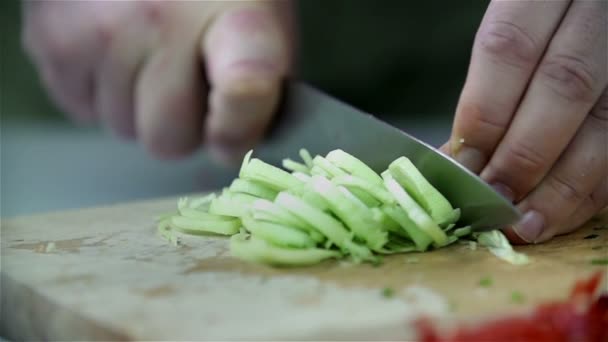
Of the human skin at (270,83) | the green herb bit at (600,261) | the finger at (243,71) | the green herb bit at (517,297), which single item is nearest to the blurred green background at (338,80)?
the human skin at (270,83)

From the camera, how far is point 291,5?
2484mm

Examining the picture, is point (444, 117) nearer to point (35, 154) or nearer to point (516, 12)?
point (35, 154)

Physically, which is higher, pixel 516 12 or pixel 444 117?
pixel 444 117

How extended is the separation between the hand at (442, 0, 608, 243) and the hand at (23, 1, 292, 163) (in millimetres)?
772

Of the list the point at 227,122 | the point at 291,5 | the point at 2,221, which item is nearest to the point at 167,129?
the point at 227,122

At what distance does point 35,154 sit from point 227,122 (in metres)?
1.27

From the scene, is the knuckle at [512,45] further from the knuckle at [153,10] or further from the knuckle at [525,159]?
the knuckle at [153,10]

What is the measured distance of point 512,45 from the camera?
1.24 meters

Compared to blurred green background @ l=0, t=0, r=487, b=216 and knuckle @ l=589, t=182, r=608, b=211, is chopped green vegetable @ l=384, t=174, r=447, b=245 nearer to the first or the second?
knuckle @ l=589, t=182, r=608, b=211

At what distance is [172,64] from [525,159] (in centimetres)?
116

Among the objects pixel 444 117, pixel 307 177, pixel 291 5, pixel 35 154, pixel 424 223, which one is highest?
pixel 35 154

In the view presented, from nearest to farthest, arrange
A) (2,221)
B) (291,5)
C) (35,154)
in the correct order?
(2,221) < (291,5) < (35,154)

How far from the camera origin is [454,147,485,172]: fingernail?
51.1 inches

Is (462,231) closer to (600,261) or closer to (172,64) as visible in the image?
(600,261)
